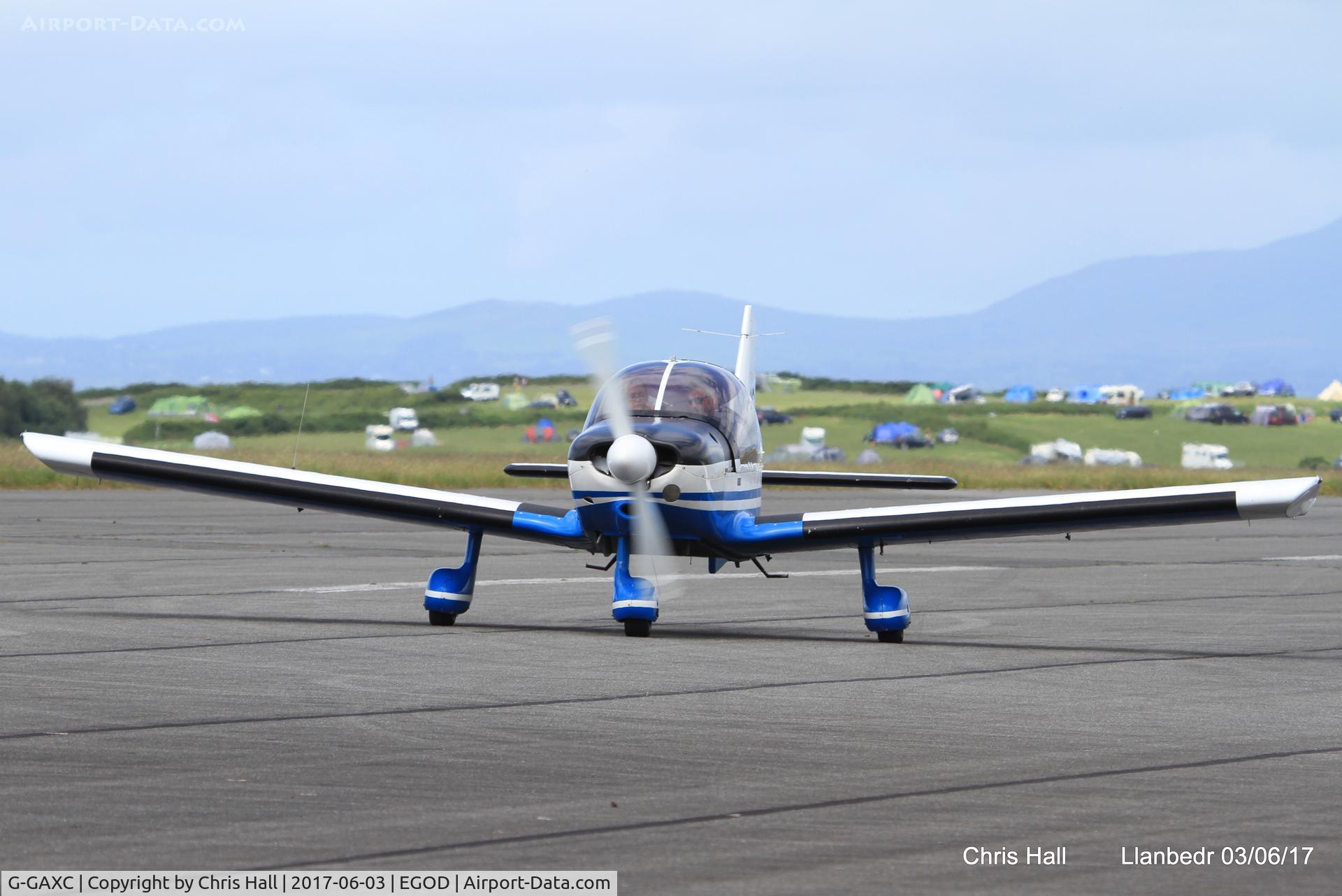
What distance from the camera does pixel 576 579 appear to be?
22469mm

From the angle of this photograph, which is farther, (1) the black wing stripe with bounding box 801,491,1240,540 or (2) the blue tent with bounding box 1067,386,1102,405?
(2) the blue tent with bounding box 1067,386,1102,405

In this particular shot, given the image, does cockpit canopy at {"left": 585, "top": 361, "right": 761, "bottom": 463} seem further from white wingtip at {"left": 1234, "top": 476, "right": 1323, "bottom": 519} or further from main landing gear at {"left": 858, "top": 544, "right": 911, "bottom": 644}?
white wingtip at {"left": 1234, "top": 476, "right": 1323, "bottom": 519}

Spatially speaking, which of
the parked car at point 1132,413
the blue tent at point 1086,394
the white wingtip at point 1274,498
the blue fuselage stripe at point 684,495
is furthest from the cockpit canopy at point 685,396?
the blue tent at point 1086,394

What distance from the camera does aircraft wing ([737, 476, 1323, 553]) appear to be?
47.4ft

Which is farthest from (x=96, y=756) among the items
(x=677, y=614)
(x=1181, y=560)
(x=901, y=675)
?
(x=1181, y=560)

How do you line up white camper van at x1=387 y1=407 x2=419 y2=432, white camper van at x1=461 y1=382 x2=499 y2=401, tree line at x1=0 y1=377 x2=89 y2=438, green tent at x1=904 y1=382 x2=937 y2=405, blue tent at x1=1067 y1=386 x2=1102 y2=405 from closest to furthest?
1. tree line at x1=0 y1=377 x2=89 y2=438
2. white camper van at x1=387 y1=407 x2=419 y2=432
3. white camper van at x1=461 y1=382 x2=499 y2=401
4. green tent at x1=904 y1=382 x2=937 y2=405
5. blue tent at x1=1067 y1=386 x2=1102 y2=405

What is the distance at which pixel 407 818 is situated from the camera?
7.51m

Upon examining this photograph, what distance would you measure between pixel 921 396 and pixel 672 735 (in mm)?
145308

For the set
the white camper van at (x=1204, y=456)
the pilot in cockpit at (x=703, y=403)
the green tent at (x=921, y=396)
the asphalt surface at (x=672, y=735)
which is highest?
the green tent at (x=921, y=396)

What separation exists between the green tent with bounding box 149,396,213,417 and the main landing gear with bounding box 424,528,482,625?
7388 cm

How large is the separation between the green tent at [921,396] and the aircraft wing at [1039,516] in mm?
131611

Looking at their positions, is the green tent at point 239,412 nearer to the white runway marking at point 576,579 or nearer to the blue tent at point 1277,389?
the white runway marking at point 576,579

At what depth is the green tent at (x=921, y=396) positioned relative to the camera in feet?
489

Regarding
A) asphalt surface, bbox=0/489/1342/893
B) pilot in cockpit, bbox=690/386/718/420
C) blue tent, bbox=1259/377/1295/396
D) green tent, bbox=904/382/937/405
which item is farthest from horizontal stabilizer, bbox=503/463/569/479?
blue tent, bbox=1259/377/1295/396
